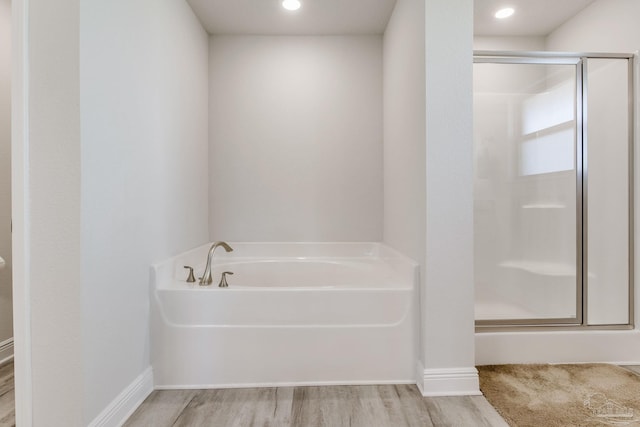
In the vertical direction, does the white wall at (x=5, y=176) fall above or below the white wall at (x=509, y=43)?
below

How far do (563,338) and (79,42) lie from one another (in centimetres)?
286

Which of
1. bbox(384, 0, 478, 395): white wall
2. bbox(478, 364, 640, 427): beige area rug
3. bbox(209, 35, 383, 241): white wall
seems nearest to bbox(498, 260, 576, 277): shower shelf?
bbox(478, 364, 640, 427): beige area rug

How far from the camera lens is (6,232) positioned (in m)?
2.25

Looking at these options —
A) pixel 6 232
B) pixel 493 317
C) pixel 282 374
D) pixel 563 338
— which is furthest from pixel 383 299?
pixel 6 232

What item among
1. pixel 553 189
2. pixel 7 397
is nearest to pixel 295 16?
pixel 553 189

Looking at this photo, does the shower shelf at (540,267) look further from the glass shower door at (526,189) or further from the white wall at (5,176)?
the white wall at (5,176)

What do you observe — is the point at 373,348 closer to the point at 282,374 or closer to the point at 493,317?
the point at 282,374

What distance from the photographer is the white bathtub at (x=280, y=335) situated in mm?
1854

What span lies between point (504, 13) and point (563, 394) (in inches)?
99.7

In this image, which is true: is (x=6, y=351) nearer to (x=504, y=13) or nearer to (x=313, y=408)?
(x=313, y=408)

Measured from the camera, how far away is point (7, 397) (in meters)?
1.76

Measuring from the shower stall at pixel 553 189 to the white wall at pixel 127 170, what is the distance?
190 centimetres

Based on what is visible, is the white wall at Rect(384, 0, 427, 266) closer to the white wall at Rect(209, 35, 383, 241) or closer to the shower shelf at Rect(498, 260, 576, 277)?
the white wall at Rect(209, 35, 383, 241)

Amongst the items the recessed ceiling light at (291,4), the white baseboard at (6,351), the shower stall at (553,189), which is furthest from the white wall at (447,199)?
the white baseboard at (6,351)
